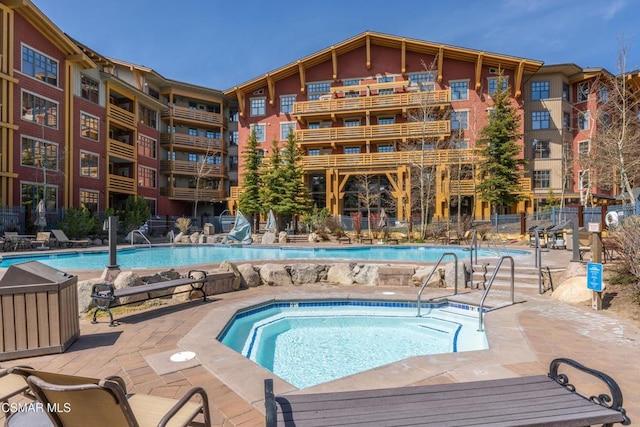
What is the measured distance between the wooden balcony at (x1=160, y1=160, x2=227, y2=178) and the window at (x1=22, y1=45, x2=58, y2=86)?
41.8 ft

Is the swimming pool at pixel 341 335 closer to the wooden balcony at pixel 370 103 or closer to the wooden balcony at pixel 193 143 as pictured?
the wooden balcony at pixel 370 103

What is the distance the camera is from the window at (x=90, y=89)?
24922 millimetres

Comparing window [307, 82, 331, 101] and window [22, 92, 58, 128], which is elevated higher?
window [307, 82, 331, 101]

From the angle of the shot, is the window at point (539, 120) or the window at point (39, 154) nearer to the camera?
the window at point (39, 154)

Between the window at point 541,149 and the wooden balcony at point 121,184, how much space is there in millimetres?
35123

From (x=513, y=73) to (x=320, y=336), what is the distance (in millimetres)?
31140

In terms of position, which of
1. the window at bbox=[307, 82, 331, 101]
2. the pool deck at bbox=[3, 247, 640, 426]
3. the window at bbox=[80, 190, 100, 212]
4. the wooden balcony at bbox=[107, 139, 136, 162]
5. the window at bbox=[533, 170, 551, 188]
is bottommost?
the pool deck at bbox=[3, 247, 640, 426]

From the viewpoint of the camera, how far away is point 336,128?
30484 millimetres

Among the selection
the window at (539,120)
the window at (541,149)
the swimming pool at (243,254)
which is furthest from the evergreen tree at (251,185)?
the window at (539,120)

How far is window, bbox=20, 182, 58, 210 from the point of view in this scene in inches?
814

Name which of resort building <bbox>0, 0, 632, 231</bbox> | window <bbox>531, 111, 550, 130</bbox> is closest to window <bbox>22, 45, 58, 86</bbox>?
resort building <bbox>0, 0, 632, 231</bbox>

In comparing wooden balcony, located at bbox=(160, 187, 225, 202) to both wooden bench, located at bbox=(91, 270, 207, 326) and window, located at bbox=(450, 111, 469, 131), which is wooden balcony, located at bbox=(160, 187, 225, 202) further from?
wooden bench, located at bbox=(91, 270, 207, 326)

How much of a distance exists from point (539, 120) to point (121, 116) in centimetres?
3566

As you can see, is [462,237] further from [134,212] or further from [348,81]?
[134,212]
